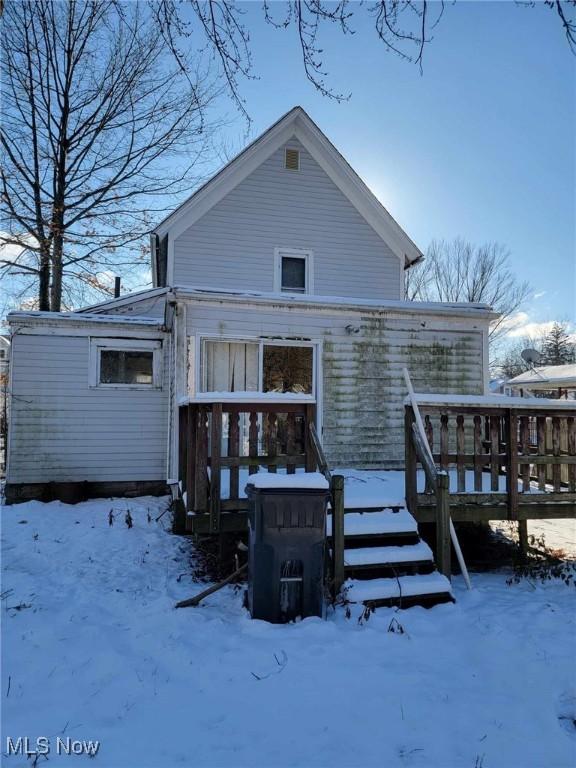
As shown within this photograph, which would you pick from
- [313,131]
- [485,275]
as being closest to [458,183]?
[313,131]

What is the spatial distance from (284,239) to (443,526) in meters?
8.16

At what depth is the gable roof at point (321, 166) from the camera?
10.3m

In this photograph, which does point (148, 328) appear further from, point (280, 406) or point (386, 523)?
point (386, 523)

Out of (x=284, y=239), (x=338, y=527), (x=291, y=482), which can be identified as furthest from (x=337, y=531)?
(x=284, y=239)

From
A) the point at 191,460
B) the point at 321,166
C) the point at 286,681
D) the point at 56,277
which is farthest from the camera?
the point at 56,277

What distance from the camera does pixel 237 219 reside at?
34.9ft

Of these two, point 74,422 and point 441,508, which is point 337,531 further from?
point 74,422

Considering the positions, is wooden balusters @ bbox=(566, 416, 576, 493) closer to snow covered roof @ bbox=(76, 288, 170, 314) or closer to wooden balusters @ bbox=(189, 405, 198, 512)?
wooden balusters @ bbox=(189, 405, 198, 512)

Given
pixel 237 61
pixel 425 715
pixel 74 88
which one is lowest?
pixel 425 715

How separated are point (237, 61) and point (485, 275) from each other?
26.1 metres

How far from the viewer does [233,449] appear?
454cm

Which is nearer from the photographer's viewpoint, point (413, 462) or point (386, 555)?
point (386, 555)

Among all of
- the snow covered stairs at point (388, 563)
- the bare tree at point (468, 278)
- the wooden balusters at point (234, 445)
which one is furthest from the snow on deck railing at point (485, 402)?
the bare tree at point (468, 278)

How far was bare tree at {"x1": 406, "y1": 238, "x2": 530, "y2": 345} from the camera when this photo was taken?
2628cm
